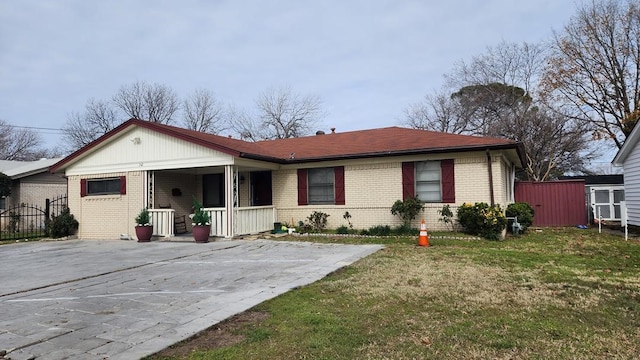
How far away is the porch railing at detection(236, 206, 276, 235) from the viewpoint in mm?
13483

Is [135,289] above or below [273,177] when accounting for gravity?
below

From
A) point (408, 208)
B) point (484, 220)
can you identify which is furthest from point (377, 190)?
point (484, 220)

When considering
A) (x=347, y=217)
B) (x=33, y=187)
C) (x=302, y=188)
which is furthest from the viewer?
(x=33, y=187)

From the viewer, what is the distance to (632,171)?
558 inches

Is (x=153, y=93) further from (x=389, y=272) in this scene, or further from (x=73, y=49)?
(x=389, y=272)

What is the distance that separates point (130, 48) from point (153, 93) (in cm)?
2432

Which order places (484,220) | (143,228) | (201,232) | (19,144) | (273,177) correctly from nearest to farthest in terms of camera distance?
(484,220) → (201,232) → (143,228) → (273,177) → (19,144)

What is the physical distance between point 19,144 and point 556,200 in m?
52.6

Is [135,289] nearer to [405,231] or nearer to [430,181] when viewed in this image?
[405,231]

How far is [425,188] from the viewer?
13477 millimetres

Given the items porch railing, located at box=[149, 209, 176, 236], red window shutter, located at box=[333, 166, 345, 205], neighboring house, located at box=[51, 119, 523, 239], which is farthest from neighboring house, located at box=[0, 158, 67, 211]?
red window shutter, located at box=[333, 166, 345, 205]

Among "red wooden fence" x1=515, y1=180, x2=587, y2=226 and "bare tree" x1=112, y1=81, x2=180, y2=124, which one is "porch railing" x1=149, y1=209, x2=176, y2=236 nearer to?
"red wooden fence" x1=515, y1=180, x2=587, y2=226

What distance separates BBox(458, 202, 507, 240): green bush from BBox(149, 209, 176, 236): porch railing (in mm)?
10021

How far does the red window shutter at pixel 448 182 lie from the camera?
510 inches
